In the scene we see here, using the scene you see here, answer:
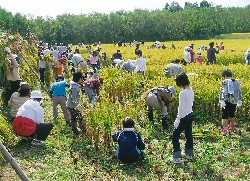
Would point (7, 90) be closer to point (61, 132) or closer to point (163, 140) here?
point (61, 132)

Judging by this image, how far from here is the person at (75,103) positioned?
8.34 m

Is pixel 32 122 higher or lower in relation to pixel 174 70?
lower

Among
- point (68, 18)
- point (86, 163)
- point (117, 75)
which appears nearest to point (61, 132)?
point (86, 163)

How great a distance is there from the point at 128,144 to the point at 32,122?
2.09 metres

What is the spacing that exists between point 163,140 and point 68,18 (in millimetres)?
68443

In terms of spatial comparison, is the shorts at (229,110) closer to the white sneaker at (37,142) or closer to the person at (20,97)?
the white sneaker at (37,142)

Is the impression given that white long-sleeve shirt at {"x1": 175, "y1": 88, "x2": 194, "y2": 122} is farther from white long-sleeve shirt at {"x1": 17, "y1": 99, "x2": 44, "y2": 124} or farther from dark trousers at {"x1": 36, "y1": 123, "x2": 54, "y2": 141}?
Answer: white long-sleeve shirt at {"x1": 17, "y1": 99, "x2": 44, "y2": 124}

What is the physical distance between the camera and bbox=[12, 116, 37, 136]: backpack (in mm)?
7367

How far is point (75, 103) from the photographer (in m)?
8.43

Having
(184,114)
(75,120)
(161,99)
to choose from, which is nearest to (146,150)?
(184,114)

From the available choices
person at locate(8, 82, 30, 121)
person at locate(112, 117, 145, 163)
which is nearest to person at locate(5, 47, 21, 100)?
person at locate(8, 82, 30, 121)

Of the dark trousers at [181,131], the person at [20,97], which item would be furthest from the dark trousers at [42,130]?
the dark trousers at [181,131]

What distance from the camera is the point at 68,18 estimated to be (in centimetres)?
7369

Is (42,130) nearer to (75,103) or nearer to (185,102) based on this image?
(75,103)
